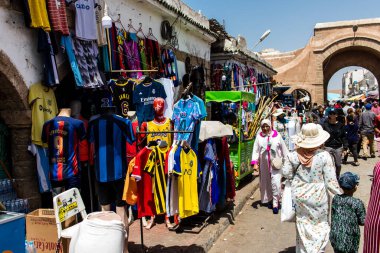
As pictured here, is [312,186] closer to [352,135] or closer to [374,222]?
[374,222]

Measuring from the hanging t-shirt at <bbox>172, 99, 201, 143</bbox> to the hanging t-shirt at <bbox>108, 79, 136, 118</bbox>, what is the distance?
4.03 ft

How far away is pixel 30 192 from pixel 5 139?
83 cm

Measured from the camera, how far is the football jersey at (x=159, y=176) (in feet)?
15.1

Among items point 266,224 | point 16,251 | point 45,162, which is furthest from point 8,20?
point 266,224

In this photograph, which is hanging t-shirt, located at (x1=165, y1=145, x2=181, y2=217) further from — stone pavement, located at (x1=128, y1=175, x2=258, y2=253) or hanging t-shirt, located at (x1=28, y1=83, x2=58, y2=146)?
hanging t-shirt, located at (x1=28, y1=83, x2=58, y2=146)

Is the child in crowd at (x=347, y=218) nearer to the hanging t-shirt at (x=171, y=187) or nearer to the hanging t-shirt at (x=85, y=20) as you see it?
the hanging t-shirt at (x=171, y=187)

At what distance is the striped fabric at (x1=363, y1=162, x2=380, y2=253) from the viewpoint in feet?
7.52

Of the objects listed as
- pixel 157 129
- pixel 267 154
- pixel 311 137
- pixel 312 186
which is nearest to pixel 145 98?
pixel 157 129

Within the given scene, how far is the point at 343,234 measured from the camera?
3.75 meters

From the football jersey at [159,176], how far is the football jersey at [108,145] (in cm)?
48

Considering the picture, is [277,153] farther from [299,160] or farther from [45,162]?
[45,162]

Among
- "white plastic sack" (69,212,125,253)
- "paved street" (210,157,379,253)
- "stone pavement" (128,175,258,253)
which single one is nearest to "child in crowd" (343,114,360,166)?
"paved street" (210,157,379,253)

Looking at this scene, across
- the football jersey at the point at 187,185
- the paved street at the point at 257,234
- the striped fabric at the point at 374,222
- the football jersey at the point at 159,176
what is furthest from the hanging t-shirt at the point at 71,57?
the striped fabric at the point at 374,222

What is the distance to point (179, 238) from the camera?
523 cm
